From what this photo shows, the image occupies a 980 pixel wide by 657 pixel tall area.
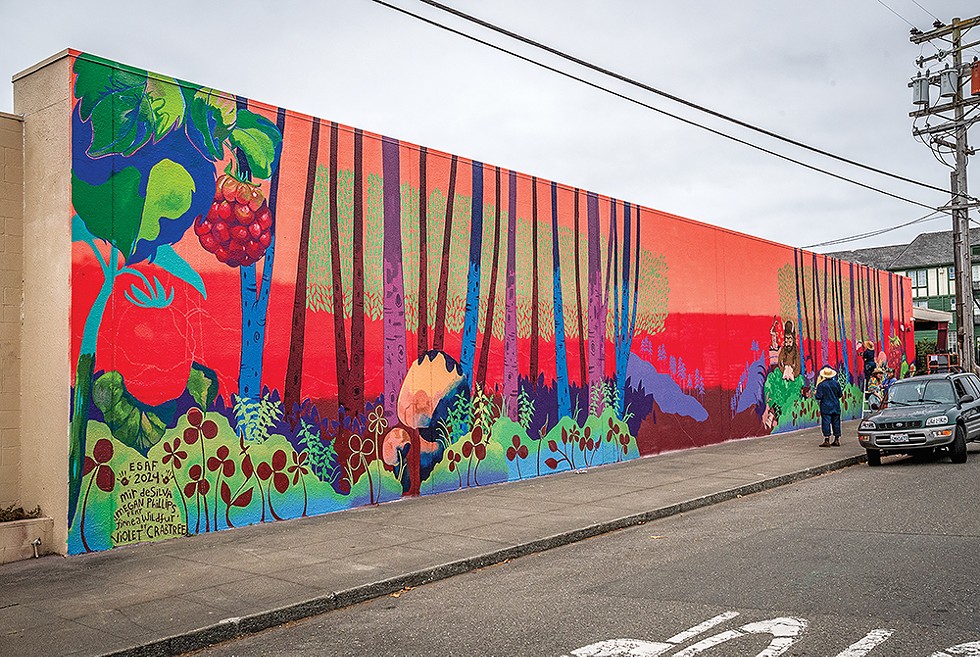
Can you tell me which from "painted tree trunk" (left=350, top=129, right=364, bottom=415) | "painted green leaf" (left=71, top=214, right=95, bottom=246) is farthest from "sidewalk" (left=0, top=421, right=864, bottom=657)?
"painted green leaf" (left=71, top=214, right=95, bottom=246)

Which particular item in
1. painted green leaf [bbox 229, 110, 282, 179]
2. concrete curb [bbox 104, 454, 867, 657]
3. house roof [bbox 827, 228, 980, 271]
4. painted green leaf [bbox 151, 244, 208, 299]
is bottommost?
concrete curb [bbox 104, 454, 867, 657]

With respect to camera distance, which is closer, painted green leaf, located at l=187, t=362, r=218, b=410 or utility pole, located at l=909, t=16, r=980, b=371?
painted green leaf, located at l=187, t=362, r=218, b=410

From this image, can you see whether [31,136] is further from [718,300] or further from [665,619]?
[718,300]

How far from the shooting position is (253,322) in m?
10.7

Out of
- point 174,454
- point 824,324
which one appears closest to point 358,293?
point 174,454

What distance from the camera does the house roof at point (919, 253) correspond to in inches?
2665

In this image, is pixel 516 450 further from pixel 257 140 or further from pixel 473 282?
pixel 257 140

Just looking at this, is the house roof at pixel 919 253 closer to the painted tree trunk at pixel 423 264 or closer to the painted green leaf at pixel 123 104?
→ the painted tree trunk at pixel 423 264

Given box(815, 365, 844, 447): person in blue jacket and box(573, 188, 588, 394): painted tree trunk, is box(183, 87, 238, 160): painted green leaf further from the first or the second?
box(815, 365, 844, 447): person in blue jacket

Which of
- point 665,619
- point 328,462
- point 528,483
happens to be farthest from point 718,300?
point 665,619

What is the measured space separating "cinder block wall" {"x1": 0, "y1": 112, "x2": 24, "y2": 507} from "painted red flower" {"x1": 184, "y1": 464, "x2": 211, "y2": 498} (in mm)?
1760

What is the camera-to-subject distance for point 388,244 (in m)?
12.5

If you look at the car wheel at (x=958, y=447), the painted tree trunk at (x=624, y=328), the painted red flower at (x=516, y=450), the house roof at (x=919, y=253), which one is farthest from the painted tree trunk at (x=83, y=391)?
the house roof at (x=919, y=253)

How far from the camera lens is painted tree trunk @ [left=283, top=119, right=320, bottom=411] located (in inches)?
435
